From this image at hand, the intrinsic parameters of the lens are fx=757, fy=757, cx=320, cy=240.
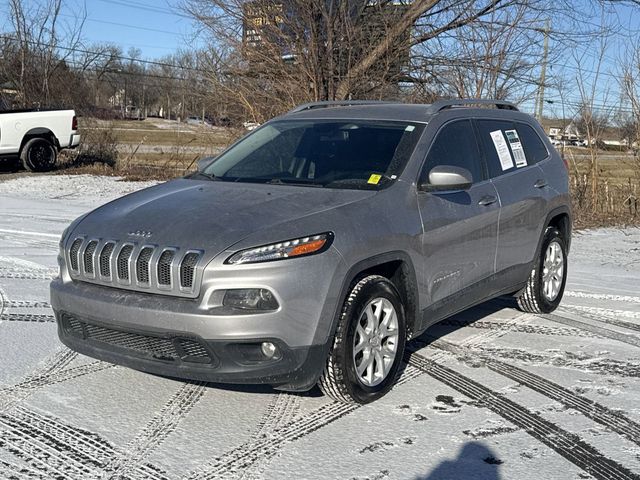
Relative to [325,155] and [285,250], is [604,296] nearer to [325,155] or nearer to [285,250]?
[325,155]

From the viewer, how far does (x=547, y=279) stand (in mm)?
6586

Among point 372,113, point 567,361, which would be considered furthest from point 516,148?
point 567,361

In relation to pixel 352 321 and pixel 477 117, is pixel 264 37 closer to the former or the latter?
pixel 477 117

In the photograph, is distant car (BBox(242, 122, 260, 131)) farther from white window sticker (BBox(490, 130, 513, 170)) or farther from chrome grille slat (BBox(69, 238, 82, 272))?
chrome grille slat (BBox(69, 238, 82, 272))

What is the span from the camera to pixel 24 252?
8.88m

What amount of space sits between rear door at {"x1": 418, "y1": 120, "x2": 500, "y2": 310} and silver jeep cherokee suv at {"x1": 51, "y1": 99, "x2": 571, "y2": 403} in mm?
13

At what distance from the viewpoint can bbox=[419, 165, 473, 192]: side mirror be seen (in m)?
4.80

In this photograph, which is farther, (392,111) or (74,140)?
(74,140)

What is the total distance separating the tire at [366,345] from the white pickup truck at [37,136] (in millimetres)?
15265

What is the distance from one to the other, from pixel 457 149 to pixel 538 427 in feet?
7.08

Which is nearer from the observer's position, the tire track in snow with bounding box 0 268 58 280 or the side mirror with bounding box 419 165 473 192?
the side mirror with bounding box 419 165 473 192

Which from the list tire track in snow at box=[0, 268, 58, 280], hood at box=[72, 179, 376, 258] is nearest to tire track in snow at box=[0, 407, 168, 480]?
hood at box=[72, 179, 376, 258]

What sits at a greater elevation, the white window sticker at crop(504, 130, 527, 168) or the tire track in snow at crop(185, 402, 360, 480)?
the white window sticker at crop(504, 130, 527, 168)

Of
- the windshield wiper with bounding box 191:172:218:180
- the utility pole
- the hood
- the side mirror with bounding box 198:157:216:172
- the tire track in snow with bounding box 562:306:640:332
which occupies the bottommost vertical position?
the tire track in snow with bounding box 562:306:640:332
